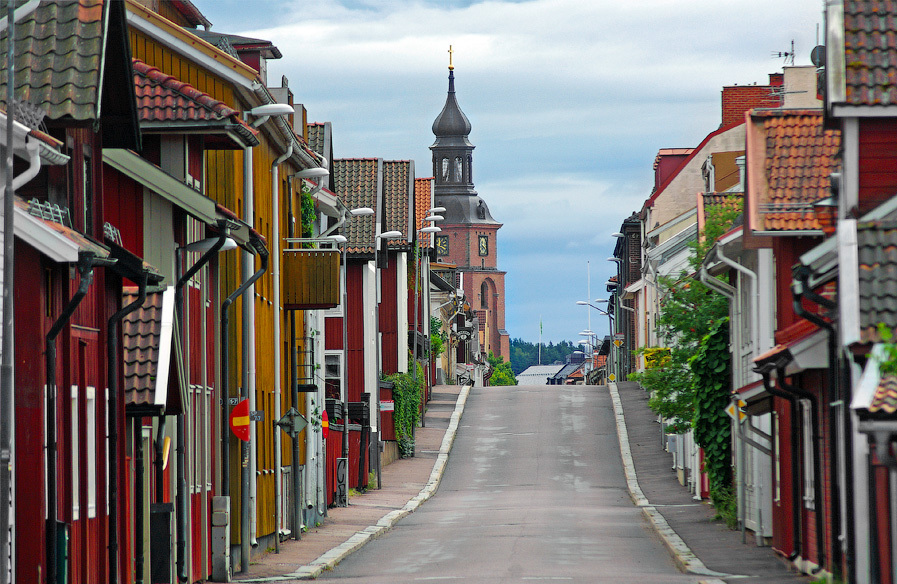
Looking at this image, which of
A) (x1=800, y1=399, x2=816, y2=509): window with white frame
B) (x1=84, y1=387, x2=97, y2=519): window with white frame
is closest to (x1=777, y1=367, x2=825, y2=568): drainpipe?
(x1=800, y1=399, x2=816, y2=509): window with white frame

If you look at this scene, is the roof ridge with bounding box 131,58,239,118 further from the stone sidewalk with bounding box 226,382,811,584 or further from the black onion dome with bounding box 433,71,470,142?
the black onion dome with bounding box 433,71,470,142

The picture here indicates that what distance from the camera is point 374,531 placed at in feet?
103

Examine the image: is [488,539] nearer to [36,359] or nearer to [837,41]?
[837,41]

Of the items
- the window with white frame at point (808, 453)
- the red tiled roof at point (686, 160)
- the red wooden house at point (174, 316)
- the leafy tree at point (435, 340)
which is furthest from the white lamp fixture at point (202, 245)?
the leafy tree at point (435, 340)

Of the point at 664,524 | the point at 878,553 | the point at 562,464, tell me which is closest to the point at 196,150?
the point at 878,553

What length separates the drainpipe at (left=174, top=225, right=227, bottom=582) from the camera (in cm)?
1992

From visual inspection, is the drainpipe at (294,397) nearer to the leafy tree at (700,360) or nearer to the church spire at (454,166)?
the leafy tree at (700,360)

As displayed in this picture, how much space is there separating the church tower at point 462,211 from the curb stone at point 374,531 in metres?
118

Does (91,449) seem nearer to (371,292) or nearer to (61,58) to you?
(61,58)

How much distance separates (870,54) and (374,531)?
17.8 m

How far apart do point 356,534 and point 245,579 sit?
858 centimetres

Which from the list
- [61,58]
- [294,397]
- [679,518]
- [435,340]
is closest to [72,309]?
[61,58]

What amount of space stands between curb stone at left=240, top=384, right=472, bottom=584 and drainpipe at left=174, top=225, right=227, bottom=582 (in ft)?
6.01

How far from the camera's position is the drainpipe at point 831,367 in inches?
632
